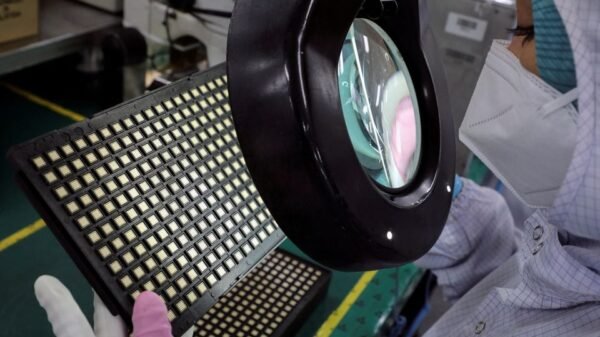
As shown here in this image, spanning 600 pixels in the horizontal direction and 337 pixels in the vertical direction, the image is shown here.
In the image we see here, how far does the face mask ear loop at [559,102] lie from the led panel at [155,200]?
427 millimetres

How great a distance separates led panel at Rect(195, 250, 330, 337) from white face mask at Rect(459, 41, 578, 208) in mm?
473

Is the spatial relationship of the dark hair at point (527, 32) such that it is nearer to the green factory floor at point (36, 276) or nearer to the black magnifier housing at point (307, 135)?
the black magnifier housing at point (307, 135)

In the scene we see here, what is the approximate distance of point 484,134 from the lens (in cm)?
74

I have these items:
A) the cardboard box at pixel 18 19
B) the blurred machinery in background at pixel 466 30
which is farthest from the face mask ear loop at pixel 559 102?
the cardboard box at pixel 18 19

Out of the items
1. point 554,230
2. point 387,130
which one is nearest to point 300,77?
point 387,130

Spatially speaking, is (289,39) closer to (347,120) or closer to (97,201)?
(347,120)

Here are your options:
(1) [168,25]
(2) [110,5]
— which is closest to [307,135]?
(1) [168,25]

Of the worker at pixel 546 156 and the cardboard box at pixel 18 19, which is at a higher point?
the worker at pixel 546 156

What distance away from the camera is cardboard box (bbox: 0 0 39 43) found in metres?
1.39

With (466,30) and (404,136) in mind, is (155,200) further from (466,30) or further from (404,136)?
(466,30)

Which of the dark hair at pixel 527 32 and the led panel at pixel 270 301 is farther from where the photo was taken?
the led panel at pixel 270 301

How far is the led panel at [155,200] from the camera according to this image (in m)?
0.64

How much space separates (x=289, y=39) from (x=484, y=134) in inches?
14.3

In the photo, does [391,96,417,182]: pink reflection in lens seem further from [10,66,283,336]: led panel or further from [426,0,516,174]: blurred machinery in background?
[426,0,516,174]: blurred machinery in background
